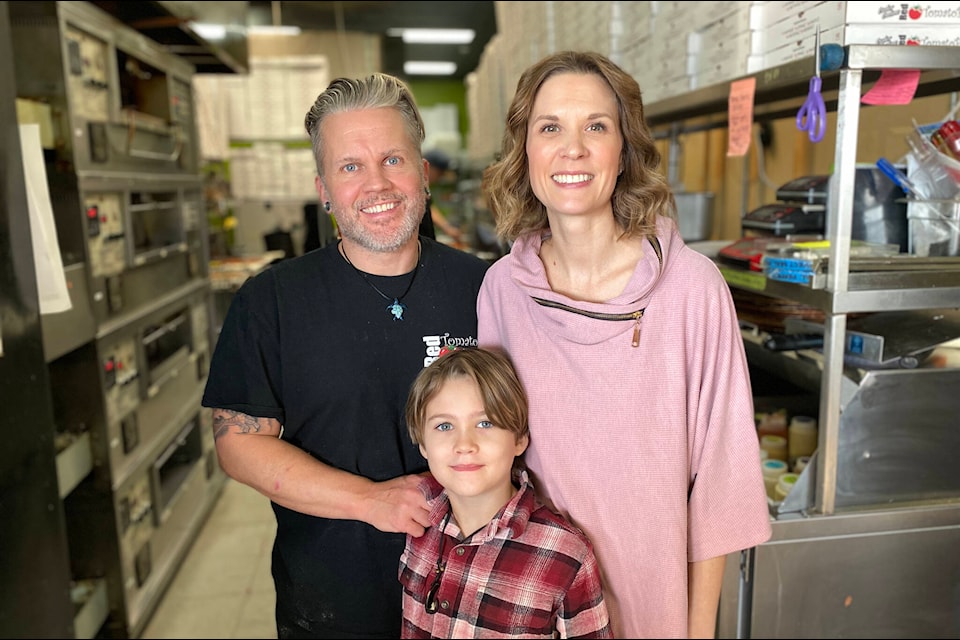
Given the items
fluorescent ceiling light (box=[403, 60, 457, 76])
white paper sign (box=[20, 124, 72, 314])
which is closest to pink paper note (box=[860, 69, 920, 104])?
white paper sign (box=[20, 124, 72, 314])

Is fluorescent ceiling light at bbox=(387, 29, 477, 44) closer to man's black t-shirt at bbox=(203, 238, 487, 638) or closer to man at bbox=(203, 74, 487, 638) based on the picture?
man at bbox=(203, 74, 487, 638)

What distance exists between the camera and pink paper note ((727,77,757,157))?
175 centimetres

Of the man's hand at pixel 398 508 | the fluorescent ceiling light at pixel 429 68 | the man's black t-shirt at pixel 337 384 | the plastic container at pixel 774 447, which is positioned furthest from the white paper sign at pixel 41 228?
the fluorescent ceiling light at pixel 429 68

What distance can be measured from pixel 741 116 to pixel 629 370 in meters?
0.95

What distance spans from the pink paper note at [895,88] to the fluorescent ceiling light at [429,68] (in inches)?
437

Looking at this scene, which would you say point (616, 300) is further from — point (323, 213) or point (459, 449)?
point (323, 213)

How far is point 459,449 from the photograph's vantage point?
1170mm

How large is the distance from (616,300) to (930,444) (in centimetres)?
100

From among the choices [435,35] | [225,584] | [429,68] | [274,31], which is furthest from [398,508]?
[429,68]

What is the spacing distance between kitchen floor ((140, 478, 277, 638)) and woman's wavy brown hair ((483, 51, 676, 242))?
2.22 m

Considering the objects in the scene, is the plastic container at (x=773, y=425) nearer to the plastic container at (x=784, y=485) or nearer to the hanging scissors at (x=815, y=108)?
the plastic container at (x=784, y=485)

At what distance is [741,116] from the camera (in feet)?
5.83

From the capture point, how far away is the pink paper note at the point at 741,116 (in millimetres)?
1752

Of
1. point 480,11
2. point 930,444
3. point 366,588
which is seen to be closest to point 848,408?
point 930,444
